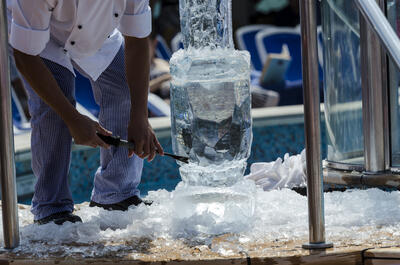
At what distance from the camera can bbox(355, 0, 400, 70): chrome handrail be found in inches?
63.6

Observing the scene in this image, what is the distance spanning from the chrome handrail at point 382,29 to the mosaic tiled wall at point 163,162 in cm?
283

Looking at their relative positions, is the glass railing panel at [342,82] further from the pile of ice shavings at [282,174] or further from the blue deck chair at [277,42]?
the blue deck chair at [277,42]

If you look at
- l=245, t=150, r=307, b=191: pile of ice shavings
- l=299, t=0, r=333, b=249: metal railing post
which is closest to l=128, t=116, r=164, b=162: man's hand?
l=299, t=0, r=333, b=249: metal railing post

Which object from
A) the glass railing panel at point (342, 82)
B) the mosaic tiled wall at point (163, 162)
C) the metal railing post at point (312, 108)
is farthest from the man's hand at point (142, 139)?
the mosaic tiled wall at point (163, 162)

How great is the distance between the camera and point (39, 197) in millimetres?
2389

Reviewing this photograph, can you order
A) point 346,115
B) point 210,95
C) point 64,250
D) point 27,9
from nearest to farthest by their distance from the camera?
point 64,250 → point 27,9 → point 210,95 → point 346,115

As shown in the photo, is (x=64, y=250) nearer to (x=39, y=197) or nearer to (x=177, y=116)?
(x=39, y=197)

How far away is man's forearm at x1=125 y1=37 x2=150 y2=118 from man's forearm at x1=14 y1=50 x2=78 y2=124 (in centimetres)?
30

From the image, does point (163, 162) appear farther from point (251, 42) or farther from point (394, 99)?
point (251, 42)

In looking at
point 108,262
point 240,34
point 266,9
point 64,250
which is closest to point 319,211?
point 108,262

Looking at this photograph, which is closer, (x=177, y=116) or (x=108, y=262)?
(x=108, y=262)

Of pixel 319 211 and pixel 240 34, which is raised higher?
pixel 240 34

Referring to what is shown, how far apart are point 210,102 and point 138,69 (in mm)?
354

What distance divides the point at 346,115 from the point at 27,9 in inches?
58.7
